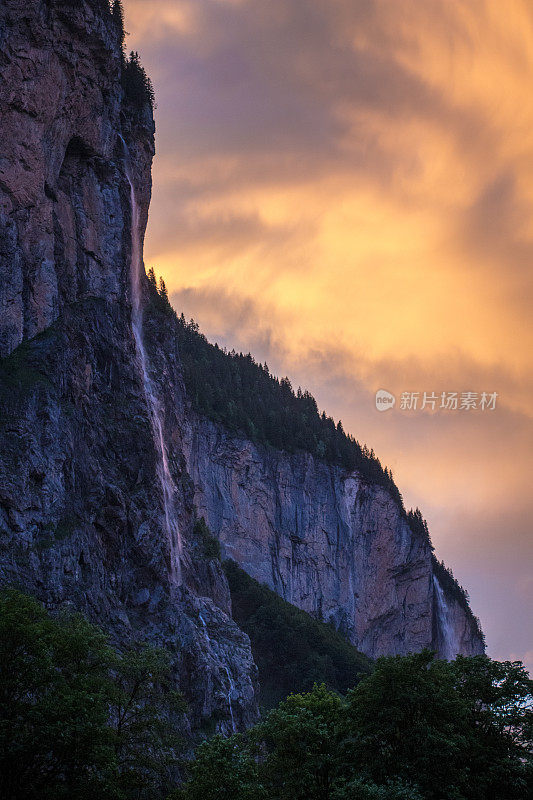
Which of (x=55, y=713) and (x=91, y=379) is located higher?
(x=91, y=379)

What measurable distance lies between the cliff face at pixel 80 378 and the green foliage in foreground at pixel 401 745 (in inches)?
656

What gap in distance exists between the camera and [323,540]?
437 ft

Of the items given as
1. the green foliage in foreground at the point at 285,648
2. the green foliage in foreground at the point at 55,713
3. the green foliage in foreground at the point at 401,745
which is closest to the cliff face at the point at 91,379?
the green foliage in foreground at the point at 55,713

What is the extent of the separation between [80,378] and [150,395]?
1759 centimetres

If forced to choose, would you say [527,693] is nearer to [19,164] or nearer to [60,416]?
[60,416]

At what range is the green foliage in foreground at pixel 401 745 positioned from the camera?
32969 millimetres

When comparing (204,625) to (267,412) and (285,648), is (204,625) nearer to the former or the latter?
(285,648)

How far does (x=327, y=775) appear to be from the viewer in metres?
35.9

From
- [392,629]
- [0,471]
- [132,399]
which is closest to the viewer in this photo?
[0,471]

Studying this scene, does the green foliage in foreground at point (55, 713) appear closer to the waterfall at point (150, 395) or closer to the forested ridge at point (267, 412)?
the waterfall at point (150, 395)

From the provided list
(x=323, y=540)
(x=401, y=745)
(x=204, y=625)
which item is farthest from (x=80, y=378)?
(x=323, y=540)

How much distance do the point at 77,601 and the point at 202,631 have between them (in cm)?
1532

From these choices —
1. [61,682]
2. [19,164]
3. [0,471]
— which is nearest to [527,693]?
[61,682]

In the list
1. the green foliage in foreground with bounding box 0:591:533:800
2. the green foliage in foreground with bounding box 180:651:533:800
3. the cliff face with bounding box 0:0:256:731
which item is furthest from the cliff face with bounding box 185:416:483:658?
the green foliage in foreground with bounding box 180:651:533:800
